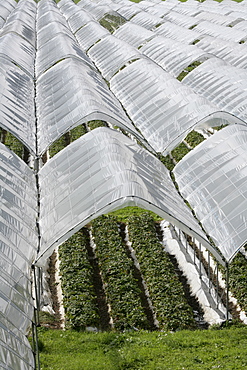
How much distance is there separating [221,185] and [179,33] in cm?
3046

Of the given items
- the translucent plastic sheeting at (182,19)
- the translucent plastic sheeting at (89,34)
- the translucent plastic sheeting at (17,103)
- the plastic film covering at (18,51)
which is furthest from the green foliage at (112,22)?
the translucent plastic sheeting at (17,103)

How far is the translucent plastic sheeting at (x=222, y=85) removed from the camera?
944 inches

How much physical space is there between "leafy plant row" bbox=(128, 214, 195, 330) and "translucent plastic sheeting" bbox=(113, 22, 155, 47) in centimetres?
2473

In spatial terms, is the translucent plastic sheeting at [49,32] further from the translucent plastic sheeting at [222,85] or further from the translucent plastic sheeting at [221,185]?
the translucent plastic sheeting at [221,185]

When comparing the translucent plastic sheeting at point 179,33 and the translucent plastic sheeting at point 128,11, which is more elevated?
the translucent plastic sheeting at point 128,11

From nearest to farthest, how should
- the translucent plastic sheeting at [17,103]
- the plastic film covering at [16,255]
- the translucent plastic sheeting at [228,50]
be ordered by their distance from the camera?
the plastic film covering at [16,255], the translucent plastic sheeting at [17,103], the translucent plastic sheeting at [228,50]

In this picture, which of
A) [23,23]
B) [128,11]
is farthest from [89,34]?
[128,11]

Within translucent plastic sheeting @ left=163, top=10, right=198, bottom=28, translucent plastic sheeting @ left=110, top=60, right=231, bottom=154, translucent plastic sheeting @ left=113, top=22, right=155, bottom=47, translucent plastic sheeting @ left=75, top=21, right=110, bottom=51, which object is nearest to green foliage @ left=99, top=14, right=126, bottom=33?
translucent plastic sheeting @ left=163, top=10, right=198, bottom=28

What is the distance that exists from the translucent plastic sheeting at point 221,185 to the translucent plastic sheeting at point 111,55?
14.5m

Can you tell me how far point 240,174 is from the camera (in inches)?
619

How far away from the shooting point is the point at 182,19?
52.8 m

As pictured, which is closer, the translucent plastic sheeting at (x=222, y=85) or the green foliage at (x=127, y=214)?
the green foliage at (x=127, y=214)

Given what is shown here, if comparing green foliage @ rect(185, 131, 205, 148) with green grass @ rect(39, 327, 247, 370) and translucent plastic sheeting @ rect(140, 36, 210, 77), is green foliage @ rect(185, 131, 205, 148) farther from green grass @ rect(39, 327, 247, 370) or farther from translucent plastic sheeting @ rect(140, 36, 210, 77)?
green grass @ rect(39, 327, 247, 370)

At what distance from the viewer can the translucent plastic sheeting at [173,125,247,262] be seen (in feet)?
46.2
